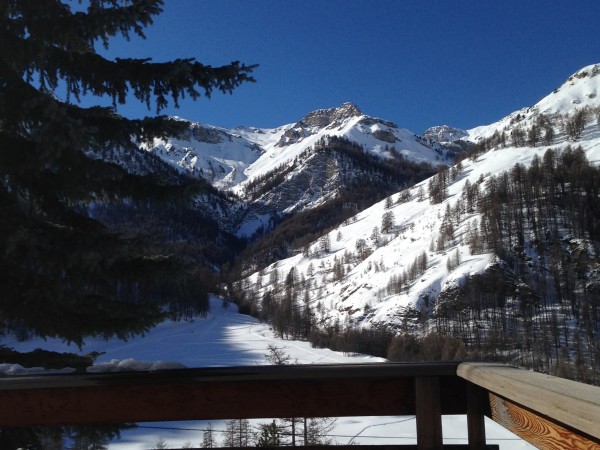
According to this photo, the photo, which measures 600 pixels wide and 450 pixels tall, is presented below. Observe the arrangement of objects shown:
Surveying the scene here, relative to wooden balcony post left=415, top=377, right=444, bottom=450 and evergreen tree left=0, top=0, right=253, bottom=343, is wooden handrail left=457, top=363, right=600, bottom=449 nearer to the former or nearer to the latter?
wooden balcony post left=415, top=377, right=444, bottom=450

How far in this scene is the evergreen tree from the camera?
5461 mm

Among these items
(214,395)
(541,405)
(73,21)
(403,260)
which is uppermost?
(403,260)

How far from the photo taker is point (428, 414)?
3006mm

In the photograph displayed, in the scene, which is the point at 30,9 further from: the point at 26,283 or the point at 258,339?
the point at 258,339

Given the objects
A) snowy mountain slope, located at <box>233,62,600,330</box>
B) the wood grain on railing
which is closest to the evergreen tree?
the wood grain on railing

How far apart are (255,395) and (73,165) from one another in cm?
380

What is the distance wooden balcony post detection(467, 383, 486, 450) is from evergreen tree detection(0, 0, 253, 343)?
380 centimetres

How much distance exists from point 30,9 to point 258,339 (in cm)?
10676

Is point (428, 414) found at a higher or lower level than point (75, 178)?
lower

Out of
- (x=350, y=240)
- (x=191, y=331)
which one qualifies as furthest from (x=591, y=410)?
(x=350, y=240)

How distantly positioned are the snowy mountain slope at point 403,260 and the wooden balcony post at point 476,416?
4261 inches

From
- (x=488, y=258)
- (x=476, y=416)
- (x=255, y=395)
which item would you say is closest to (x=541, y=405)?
(x=476, y=416)

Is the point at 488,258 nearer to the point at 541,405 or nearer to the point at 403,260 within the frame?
the point at 403,260

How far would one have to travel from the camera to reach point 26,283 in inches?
227
